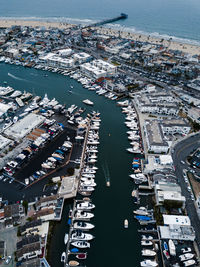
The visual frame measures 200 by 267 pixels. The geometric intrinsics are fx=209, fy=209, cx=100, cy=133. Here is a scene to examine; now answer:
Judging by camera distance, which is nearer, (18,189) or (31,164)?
(18,189)

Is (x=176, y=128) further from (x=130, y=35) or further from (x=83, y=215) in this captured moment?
(x=130, y=35)

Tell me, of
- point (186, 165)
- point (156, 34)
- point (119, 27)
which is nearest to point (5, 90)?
point (186, 165)

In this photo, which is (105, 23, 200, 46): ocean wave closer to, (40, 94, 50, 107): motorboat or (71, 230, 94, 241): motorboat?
(40, 94, 50, 107): motorboat

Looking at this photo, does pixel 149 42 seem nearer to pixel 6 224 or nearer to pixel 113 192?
pixel 113 192

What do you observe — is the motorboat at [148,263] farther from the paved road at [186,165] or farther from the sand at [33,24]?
the sand at [33,24]

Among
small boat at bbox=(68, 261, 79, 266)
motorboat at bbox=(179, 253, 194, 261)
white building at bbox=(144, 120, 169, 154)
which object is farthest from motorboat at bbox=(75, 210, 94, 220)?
white building at bbox=(144, 120, 169, 154)

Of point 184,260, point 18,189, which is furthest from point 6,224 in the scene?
point 184,260

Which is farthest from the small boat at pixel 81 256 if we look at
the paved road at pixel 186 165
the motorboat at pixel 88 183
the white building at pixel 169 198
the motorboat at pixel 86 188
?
the paved road at pixel 186 165
